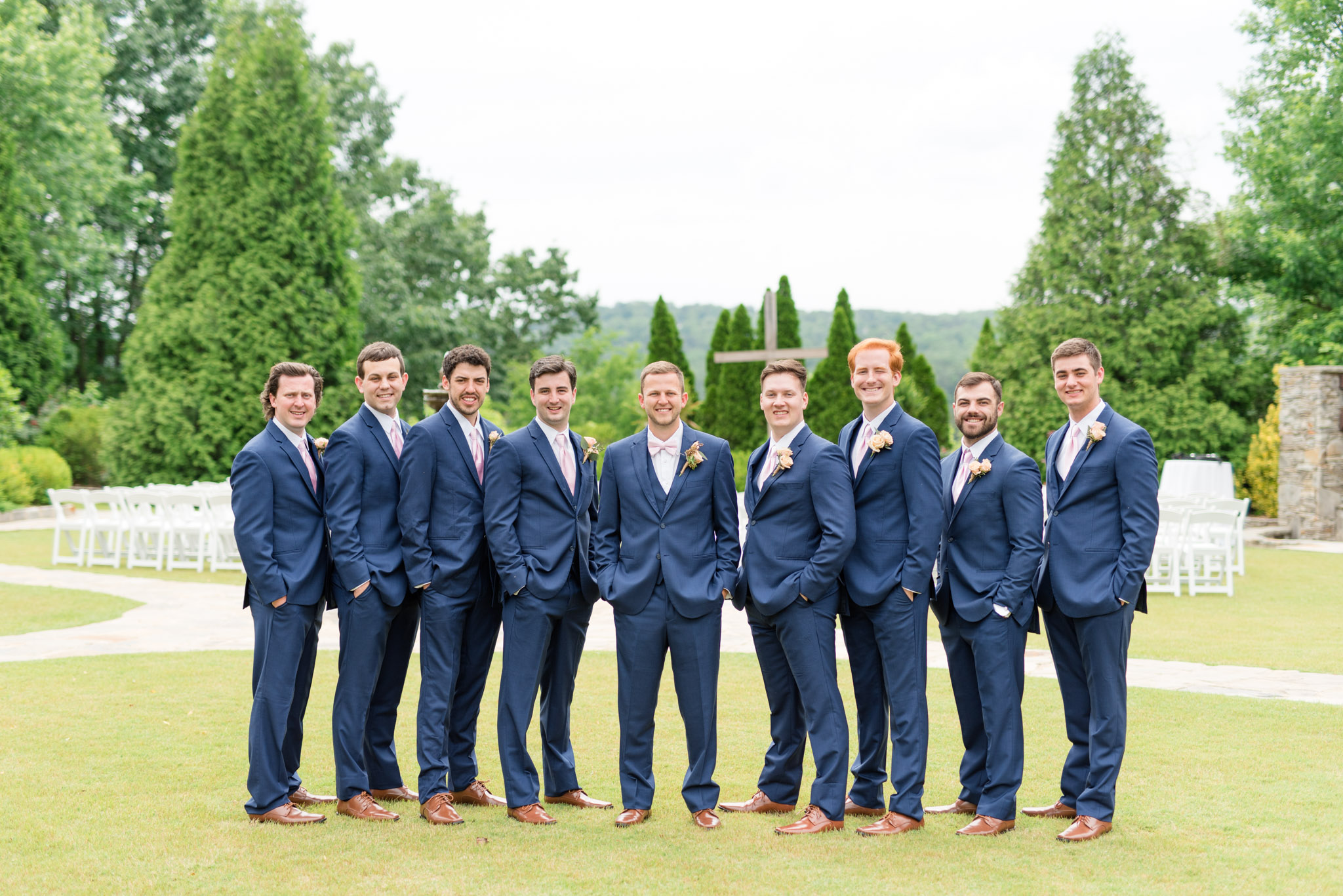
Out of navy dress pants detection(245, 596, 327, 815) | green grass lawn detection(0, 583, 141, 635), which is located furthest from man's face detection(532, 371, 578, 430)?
green grass lawn detection(0, 583, 141, 635)

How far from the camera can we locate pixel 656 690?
15.7 ft

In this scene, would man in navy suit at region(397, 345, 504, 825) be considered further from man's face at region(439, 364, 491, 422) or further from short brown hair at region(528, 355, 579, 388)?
short brown hair at region(528, 355, 579, 388)

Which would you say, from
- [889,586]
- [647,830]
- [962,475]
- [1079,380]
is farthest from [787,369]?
[647,830]

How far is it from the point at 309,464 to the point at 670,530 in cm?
160

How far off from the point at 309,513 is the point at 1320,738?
530 cm

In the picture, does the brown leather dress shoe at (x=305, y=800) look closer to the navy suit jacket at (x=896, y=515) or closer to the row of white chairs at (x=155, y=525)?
the navy suit jacket at (x=896, y=515)

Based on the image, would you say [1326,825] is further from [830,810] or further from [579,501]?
[579,501]

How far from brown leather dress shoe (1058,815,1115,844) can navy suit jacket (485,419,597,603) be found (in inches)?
84.3

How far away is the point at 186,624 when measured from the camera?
1001cm

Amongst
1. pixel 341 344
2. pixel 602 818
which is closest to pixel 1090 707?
pixel 602 818

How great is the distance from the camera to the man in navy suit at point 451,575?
15.7 ft

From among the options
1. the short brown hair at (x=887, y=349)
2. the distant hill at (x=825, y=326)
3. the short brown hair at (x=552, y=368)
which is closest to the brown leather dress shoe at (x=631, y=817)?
the short brown hair at (x=552, y=368)

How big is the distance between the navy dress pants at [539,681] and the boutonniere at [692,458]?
0.68 metres

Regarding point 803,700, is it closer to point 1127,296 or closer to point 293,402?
point 293,402
